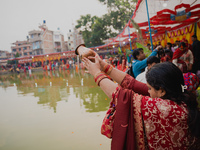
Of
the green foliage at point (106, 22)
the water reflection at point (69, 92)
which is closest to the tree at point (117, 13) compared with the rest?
the green foliage at point (106, 22)

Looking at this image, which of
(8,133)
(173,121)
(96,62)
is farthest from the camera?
(8,133)

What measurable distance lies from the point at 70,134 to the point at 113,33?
26528 millimetres

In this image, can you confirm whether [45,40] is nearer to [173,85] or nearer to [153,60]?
[153,60]

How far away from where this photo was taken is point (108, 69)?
1021 millimetres

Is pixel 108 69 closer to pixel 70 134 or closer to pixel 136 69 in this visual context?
pixel 136 69

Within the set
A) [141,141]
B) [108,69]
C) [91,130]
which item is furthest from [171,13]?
[141,141]

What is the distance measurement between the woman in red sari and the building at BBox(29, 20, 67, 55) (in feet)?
139

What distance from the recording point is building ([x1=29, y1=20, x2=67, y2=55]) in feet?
129

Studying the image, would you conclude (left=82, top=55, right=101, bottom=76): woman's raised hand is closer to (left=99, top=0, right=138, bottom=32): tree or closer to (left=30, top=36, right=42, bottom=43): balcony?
(left=99, top=0, right=138, bottom=32): tree

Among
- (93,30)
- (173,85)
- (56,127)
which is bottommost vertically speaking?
(56,127)

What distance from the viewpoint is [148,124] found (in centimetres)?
72

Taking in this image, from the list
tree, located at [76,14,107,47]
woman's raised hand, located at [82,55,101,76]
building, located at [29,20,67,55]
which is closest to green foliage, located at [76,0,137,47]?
tree, located at [76,14,107,47]

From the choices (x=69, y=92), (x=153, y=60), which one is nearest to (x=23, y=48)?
(x=69, y=92)

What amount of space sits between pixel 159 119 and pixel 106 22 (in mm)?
27212
